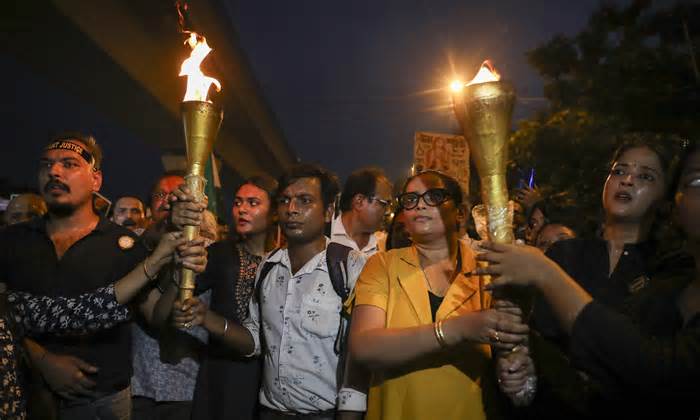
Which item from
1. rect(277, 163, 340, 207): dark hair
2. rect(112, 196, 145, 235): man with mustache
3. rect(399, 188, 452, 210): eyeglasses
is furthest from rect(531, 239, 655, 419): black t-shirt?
rect(112, 196, 145, 235): man with mustache

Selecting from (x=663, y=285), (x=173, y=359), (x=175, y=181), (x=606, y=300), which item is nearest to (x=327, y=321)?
(x=173, y=359)

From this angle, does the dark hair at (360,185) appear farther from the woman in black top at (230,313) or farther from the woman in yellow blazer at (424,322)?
the woman in yellow blazer at (424,322)

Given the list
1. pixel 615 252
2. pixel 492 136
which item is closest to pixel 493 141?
pixel 492 136

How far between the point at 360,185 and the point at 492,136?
3.00 m

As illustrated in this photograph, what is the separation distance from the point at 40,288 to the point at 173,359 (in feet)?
3.31

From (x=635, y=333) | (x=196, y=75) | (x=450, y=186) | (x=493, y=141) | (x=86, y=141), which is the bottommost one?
(x=635, y=333)

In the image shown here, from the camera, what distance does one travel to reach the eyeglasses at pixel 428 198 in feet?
9.91

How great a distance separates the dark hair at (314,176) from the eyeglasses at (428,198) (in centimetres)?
85

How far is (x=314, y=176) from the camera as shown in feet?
12.3

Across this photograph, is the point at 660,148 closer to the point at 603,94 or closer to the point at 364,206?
the point at 364,206

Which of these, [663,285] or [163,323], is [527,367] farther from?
[163,323]

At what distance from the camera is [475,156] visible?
223cm

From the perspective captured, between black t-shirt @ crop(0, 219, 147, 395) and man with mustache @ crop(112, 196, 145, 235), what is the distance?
2756 mm

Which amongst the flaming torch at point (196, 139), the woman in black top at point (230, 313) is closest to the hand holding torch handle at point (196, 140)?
the flaming torch at point (196, 139)
